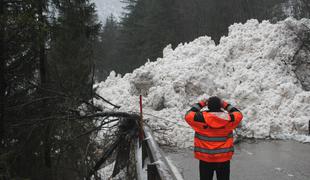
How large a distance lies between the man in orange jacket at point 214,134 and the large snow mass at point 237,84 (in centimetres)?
729

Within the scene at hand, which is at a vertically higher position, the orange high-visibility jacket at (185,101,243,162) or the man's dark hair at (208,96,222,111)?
the man's dark hair at (208,96,222,111)

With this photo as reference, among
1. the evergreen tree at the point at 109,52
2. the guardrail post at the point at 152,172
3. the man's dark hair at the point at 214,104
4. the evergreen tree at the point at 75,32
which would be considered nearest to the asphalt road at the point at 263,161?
the man's dark hair at the point at 214,104

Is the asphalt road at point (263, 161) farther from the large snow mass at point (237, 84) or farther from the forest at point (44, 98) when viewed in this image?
the forest at point (44, 98)

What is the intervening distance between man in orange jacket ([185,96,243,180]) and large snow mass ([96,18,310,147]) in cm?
729

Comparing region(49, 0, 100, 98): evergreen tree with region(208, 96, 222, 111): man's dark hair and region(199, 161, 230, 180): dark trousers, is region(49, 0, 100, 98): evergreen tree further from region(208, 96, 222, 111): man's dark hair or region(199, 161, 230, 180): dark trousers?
region(199, 161, 230, 180): dark trousers

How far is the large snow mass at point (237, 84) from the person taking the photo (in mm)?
13492

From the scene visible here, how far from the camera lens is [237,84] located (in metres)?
17.2

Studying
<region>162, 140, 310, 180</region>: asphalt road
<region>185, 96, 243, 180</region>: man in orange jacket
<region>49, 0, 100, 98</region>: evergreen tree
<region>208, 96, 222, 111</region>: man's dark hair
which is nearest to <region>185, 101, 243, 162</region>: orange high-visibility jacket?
<region>185, 96, 243, 180</region>: man in orange jacket

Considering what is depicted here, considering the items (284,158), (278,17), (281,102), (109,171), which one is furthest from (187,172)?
(278,17)

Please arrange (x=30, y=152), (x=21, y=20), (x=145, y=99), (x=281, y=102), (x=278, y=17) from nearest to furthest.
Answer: (x=21, y=20) → (x=30, y=152) → (x=281, y=102) → (x=145, y=99) → (x=278, y=17)

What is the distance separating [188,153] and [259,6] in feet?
91.6

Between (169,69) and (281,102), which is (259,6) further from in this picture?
(281,102)

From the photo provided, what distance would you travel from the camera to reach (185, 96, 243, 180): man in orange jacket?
474 centimetres

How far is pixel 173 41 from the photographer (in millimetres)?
36375
